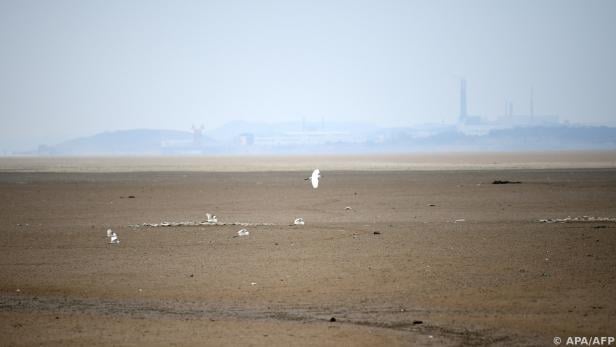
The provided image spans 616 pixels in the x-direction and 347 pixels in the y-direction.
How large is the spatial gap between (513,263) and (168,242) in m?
6.77

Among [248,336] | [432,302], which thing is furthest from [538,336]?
[248,336]

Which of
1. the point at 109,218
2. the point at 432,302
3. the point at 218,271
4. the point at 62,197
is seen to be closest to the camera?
the point at 432,302

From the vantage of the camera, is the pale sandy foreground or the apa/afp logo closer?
the apa/afp logo

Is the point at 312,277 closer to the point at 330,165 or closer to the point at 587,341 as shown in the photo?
the point at 587,341

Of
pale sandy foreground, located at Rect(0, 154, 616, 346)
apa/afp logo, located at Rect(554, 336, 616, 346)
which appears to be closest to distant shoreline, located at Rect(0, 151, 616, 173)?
pale sandy foreground, located at Rect(0, 154, 616, 346)

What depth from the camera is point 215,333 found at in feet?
29.6

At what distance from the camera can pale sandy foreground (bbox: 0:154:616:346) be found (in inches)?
360

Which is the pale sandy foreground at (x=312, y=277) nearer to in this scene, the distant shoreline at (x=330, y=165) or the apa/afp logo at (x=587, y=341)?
the apa/afp logo at (x=587, y=341)

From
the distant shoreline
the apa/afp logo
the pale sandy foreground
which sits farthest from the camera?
the distant shoreline

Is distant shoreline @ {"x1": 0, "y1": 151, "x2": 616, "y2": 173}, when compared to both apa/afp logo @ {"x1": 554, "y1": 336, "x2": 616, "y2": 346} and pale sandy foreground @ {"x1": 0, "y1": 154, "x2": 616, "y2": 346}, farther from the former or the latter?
apa/afp logo @ {"x1": 554, "y1": 336, "x2": 616, "y2": 346}

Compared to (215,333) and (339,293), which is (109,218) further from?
(215,333)

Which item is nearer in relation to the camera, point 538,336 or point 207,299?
point 538,336

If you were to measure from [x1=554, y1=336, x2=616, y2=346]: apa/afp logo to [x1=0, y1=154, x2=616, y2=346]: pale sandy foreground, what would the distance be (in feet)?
0.41

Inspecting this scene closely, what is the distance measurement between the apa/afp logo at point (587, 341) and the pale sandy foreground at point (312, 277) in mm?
125
